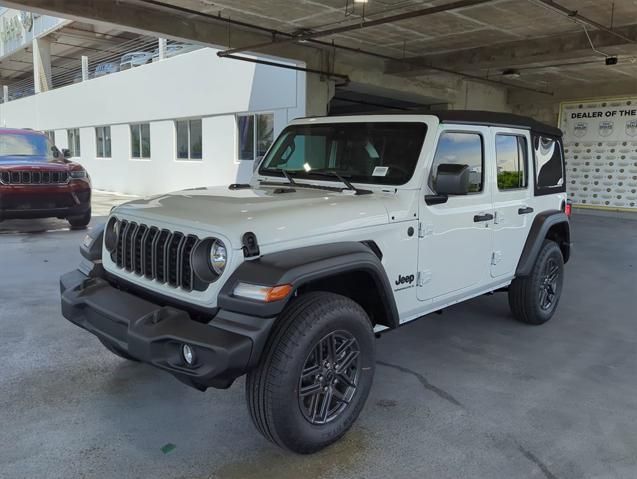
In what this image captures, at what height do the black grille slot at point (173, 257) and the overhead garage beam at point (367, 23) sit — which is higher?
the overhead garage beam at point (367, 23)

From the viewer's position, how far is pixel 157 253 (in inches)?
113

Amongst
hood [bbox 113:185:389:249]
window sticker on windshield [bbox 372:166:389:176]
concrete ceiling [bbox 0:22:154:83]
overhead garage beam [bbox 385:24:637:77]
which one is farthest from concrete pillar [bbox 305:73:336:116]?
concrete ceiling [bbox 0:22:154:83]

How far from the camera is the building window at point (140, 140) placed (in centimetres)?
→ 1719

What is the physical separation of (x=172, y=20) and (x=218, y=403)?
753 cm

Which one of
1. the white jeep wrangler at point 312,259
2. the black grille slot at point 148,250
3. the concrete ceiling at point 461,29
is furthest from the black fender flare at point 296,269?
the concrete ceiling at point 461,29

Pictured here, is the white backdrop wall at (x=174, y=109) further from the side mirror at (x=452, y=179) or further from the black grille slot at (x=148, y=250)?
the black grille slot at (x=148, y=250)

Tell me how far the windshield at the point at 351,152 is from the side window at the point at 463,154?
15 centimetres

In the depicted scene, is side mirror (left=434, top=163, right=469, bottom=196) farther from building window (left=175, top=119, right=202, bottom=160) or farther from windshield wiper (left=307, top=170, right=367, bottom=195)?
building window (left=175, top=119, right=202, bottom=160)

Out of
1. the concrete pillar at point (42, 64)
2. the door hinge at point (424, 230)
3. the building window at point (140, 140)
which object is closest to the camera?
the door hinge at point (424, 230)

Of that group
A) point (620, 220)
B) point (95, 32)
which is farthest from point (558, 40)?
point (95, 32)

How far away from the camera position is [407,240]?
3.34 metres

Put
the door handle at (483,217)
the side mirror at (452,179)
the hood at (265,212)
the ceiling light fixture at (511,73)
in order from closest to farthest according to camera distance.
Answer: the hood at (265,212) < the side mirror at (452,179) < the door handle at (483,217) < the ceiling light fixture at (511,73)

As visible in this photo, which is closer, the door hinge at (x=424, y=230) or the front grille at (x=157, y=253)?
the front grille at (x=157, y=253)

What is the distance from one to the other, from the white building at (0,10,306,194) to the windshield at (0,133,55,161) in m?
4.61
